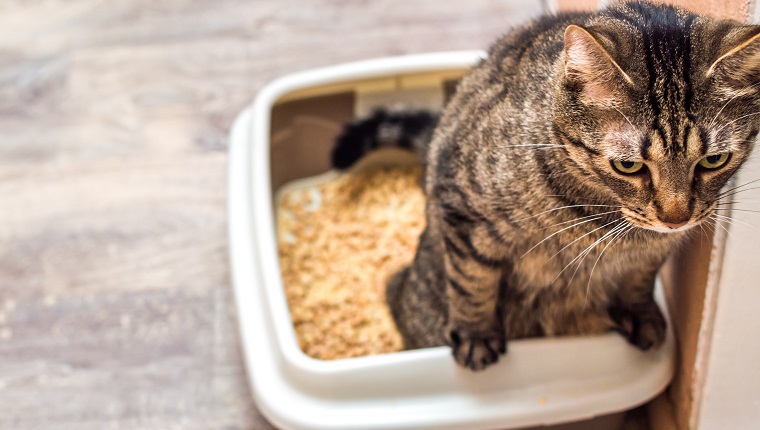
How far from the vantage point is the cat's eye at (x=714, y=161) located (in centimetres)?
88

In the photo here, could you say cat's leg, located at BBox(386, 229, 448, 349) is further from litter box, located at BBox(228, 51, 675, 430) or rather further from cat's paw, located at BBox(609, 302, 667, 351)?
cat's paw, located at BBox(609, 302, 667, 351)

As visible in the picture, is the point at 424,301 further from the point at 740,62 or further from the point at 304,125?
the point at 740,62

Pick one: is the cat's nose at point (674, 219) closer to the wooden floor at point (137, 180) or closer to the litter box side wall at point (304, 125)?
the litter box side wall at point (304, 125)

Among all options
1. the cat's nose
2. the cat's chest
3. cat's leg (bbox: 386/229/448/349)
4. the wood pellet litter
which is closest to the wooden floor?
the wood pellet litter

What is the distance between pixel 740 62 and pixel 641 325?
558 millimetres

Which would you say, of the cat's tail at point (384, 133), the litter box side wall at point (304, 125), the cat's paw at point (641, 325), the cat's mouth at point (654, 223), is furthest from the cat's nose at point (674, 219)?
the cat's tail at point (384, 133)

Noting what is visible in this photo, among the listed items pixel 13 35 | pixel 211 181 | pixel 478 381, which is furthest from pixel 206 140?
pixel 478 381

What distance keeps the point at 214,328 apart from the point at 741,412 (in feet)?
3.32

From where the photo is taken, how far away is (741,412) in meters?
1.23

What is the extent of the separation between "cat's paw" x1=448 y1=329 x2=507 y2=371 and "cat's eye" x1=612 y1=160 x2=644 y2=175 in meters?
0.44

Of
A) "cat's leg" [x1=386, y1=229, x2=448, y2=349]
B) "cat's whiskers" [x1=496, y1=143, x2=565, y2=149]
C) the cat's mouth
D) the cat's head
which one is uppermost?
the cat's head

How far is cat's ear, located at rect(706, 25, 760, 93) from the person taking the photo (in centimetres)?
80

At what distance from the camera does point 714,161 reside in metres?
0.89

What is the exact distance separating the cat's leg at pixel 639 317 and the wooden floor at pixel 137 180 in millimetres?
705
